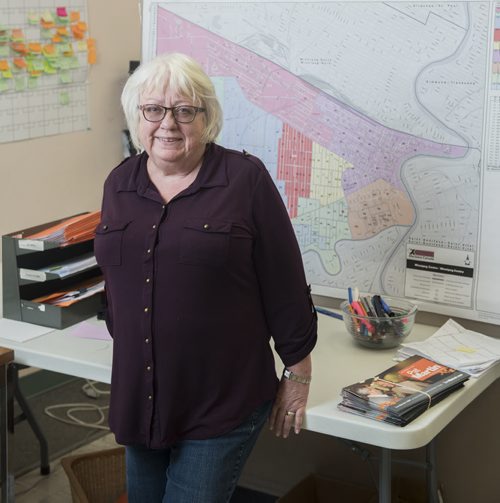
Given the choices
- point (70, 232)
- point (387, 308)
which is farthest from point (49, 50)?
point (387, 308)

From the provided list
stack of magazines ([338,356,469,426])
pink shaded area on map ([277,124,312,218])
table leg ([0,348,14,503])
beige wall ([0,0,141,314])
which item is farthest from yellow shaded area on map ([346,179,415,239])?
beige wall ([0,0,141,314])

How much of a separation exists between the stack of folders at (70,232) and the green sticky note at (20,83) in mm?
1179

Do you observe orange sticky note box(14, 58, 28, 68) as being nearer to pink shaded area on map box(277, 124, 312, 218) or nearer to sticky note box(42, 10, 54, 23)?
sticky note box(42, 10, 54, 23)

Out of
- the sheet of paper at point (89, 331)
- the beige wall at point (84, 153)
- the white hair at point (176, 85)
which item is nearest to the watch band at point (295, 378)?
the white hair at point (176, 85)

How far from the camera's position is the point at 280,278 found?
1.70 meters

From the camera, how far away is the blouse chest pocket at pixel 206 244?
1.64 m

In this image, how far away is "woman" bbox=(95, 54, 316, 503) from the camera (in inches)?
65.5

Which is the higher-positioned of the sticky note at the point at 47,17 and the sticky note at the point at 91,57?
the sticky note at the point at 47,17

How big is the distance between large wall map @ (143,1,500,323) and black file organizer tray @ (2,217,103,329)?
61 cm

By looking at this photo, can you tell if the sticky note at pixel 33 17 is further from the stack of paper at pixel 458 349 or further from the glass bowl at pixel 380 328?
the stack of paper at pixel 458 349

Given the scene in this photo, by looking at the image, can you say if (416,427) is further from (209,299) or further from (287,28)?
(287,28)

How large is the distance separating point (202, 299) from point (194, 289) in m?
0.02

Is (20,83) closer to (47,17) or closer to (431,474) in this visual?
(47,17)

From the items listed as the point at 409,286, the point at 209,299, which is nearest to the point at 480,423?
the point at 409,286
